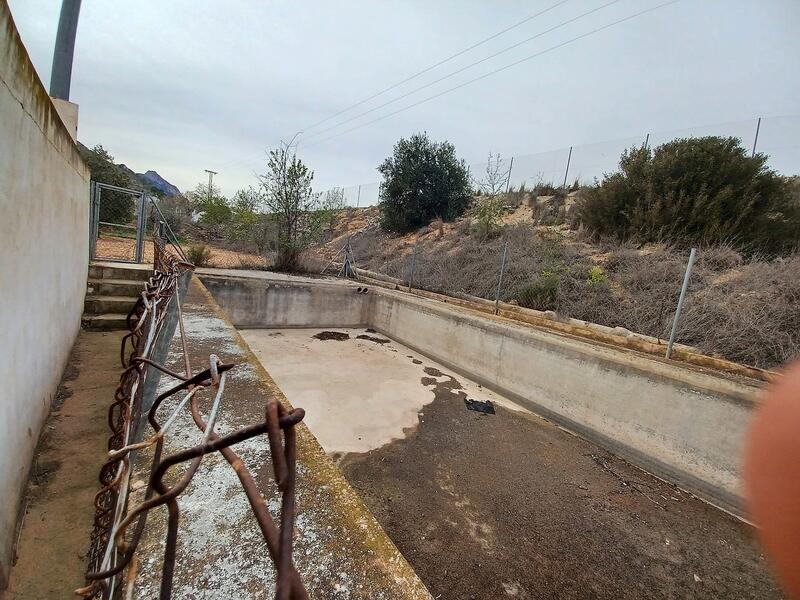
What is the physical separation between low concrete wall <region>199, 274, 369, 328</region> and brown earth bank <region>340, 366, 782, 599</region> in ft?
17.6

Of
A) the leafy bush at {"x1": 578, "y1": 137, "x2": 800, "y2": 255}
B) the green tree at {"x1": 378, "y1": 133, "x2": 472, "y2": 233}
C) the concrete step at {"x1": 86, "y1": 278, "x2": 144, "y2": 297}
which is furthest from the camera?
the green tree at {"x1": 378, "y1": 133, "x2": 472, "y2": 233}

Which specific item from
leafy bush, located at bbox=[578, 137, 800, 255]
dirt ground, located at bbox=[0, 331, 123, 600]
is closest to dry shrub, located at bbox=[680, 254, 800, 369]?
leafy bush, located at bbox=[578, 137, 800, 255]

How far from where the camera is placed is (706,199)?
7.14 m

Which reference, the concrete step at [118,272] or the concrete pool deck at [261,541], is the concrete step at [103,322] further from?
the concrete pool deck at [261,541]

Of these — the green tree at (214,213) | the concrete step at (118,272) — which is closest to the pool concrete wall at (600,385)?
the concrete step at (118,272)

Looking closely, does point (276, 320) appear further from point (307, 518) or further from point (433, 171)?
point (433, 171)

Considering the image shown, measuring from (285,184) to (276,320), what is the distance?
15.1 ft

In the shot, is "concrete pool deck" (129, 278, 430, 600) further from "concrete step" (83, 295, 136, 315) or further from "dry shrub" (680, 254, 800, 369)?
"dry shrub" (680, 254, 800, 369)

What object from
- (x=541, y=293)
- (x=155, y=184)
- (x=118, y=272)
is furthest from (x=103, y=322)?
(x=155, y=184)

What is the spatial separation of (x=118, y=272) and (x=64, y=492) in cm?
420

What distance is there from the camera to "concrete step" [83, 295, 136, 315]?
4207 mm

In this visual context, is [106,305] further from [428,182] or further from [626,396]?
[428,182]

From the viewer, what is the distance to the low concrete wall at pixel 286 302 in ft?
26.5

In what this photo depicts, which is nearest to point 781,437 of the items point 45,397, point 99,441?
point 99,441
